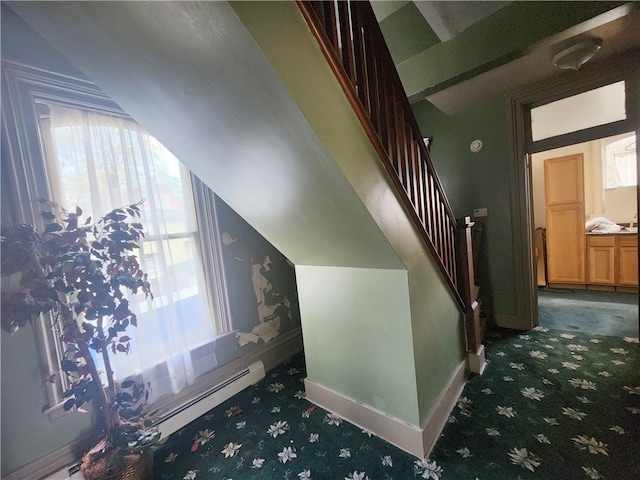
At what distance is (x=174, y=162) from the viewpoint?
1813 mm

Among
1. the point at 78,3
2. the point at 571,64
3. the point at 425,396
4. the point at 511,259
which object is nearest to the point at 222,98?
the point at 78,3

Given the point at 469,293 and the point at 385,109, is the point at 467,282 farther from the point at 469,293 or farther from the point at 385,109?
the point at 385,109

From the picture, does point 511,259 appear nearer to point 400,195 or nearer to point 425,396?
point 425,396

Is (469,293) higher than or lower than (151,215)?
lower

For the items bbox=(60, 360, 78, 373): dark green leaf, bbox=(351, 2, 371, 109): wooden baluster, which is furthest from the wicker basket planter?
bbox=(351, 2, 371, 109): wooden baluster

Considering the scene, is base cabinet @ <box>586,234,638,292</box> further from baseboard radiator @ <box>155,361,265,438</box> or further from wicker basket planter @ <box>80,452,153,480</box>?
wicker basket planter @ <box>80,452,153,480</box>

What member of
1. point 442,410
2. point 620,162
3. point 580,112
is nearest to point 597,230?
point 620,162

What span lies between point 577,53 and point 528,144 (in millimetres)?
838

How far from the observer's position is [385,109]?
3.92 ft

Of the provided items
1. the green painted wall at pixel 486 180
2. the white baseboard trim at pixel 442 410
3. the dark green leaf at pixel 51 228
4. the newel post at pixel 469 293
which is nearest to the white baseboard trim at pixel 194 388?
the dark green leaf at pixel 51 228

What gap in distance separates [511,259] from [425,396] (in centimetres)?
205

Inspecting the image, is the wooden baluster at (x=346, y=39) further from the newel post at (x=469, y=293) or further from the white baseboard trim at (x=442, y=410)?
the white baseboard trim at (x=442, y=410)

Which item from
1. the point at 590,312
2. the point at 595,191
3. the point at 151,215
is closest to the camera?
the point at 151,215

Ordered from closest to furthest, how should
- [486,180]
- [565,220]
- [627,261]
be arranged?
[486,180] < [627,261] < [565,220]
